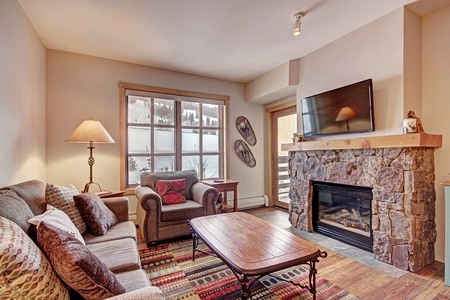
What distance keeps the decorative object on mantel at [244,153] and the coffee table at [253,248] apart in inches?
90.4

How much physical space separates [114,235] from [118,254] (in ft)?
1.42

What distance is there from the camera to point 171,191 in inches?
123

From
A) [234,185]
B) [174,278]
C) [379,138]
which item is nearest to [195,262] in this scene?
[174,278]

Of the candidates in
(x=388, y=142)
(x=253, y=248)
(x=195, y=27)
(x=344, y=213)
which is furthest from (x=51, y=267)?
(x=344, y=213)

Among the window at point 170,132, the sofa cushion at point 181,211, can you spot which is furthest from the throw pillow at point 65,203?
the window at point 170,132

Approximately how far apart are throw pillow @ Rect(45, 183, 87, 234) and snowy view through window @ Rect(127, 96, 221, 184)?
1.66m

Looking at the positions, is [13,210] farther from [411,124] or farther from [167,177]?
[411,124]

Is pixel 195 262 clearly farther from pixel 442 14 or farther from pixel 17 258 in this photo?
pixel 442 14

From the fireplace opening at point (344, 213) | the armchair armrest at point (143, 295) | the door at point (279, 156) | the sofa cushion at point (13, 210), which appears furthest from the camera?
the door at point (279, 156)

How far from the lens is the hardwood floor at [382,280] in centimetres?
177

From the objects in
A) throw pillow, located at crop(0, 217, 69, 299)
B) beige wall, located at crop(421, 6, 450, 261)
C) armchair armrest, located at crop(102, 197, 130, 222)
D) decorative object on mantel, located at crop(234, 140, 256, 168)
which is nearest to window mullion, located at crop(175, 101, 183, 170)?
decorative object on mantel, located at crop(234, 140, 256, 168)

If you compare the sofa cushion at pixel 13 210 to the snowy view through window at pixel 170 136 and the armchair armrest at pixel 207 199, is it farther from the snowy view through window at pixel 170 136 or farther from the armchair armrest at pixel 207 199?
the snowy view through window at pixel 170 136

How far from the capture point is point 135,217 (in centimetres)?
350

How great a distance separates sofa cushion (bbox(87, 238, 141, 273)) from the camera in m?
1.41
